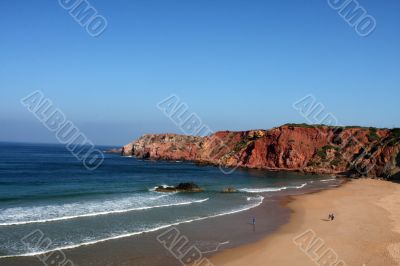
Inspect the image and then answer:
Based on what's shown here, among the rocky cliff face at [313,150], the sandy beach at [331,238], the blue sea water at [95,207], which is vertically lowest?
the blue sea water at [95,207]

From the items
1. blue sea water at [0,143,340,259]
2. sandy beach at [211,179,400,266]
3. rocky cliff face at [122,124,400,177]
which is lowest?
blue sea water at [0,143,340,259]

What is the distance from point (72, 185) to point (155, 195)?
11.3 meters

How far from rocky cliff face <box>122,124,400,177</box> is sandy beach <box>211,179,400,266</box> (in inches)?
1210

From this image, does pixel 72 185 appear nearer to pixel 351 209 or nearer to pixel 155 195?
pixel 155 195

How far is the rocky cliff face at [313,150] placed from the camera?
68375mm

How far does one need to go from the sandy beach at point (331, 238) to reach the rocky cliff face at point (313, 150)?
101 feet

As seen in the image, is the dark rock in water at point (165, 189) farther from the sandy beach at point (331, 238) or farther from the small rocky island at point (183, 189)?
the sandy beach at point (331, 238)

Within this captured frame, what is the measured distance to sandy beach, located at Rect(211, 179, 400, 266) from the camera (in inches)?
783

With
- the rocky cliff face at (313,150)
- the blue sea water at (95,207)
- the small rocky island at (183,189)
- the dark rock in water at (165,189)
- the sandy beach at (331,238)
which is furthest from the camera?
the rocky cliff face at (313,150)

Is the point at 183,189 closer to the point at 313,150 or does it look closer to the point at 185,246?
the point at 185,246

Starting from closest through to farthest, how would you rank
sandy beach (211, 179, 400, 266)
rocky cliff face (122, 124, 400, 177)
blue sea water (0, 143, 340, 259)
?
sandy beach (211, 179, 400, 266)
blue sea water (0, 143, 340, 259)
rocky cliff face (122, 124, 400, 177)

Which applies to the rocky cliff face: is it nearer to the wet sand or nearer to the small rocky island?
the small rocky island

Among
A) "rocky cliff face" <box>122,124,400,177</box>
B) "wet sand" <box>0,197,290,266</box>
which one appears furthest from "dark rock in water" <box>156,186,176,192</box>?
"rocky cliff face" <box>122,124,400,177</box>

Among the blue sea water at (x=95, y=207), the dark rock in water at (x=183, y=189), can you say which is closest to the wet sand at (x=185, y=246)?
the blue sea water at (x=95, y=207)
